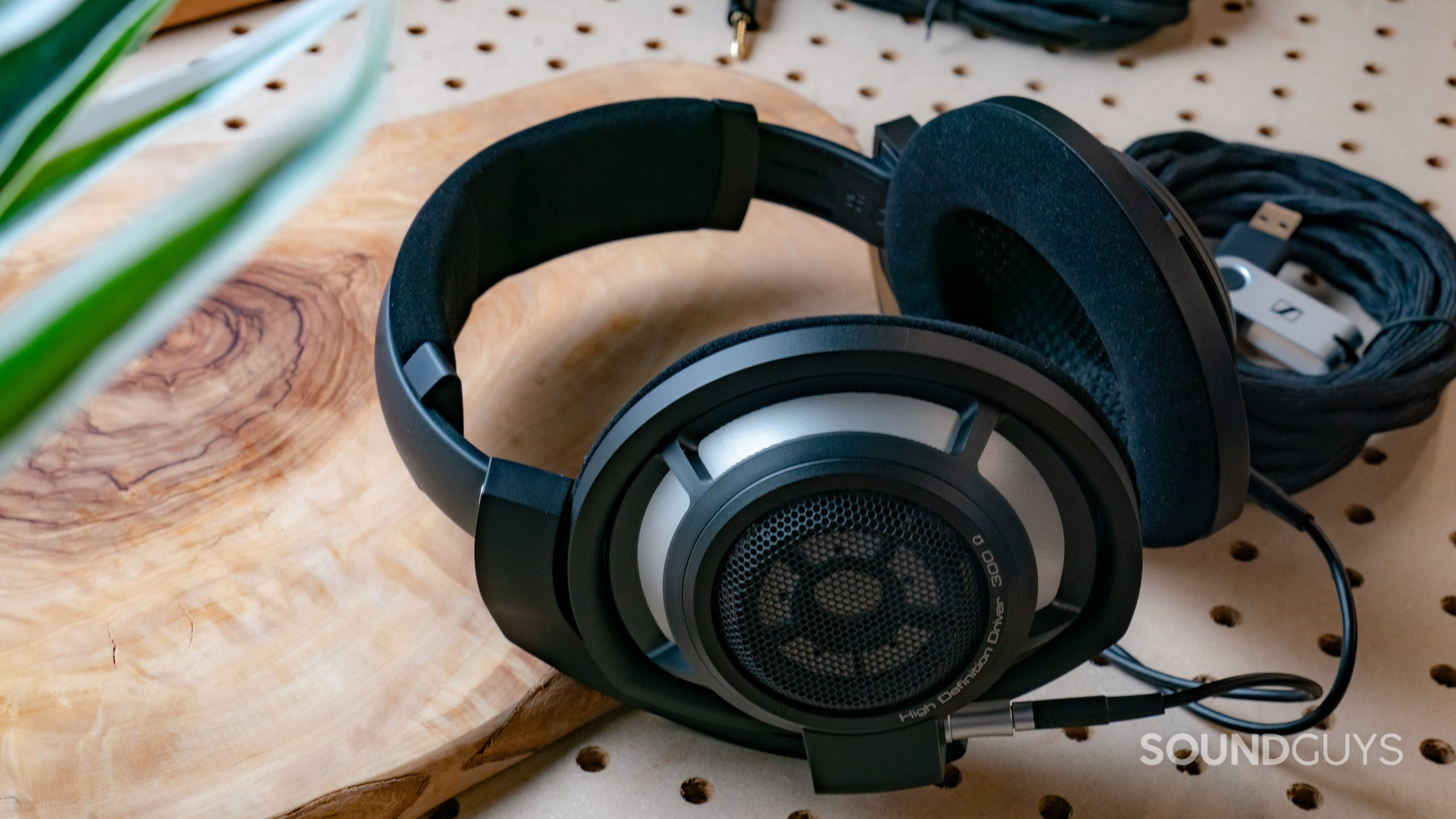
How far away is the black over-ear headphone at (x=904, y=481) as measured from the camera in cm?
45

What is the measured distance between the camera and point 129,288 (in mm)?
147

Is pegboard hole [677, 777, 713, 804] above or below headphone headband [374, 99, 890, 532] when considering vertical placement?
below

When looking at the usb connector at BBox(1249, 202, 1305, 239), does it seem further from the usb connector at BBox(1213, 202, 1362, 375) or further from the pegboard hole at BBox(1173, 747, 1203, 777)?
the pegboard hole at BBox(1173, 747, 1203, 777)

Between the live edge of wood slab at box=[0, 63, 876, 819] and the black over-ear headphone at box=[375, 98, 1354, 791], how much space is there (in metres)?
0.08

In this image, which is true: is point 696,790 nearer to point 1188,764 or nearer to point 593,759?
point 593,759

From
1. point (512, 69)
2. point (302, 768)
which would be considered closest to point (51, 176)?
point (302, 768)

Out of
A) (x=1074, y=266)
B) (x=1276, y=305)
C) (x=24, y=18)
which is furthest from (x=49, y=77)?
(x=1276, y=305)

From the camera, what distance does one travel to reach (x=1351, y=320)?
33.4 inches

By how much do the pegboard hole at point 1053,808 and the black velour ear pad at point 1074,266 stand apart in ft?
0.47

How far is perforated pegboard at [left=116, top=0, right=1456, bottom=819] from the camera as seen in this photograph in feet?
1.93

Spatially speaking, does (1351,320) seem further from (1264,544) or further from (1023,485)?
(1023,485)

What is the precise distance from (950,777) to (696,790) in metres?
0.14

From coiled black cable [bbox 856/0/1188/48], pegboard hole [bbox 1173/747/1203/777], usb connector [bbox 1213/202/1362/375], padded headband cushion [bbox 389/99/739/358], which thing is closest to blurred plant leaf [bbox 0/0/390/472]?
padded headband cushion [bbox 389/99/739/358]

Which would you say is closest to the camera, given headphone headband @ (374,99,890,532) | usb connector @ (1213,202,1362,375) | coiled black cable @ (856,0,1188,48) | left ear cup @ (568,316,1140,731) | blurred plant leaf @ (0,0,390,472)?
blurred plant leaf @ (0,0,390,472)
